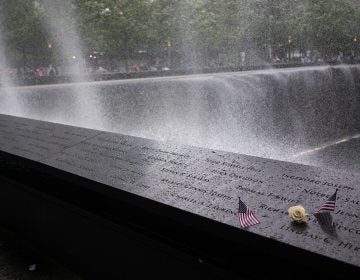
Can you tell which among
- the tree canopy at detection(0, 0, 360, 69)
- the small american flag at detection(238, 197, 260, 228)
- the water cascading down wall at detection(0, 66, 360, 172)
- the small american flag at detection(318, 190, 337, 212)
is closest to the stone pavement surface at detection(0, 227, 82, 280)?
the small american flag at detection(238, 197, 260, 228)

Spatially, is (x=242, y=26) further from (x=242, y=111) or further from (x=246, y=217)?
(x=246, y=217)

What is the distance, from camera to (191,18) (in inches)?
313

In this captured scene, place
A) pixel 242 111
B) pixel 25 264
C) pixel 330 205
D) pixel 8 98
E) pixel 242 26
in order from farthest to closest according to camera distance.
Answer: pixel 8 98, pixel 242 111, pixel 242 26, pixel 25 264, pixel 330 205

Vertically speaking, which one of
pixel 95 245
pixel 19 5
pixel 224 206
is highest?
pixel 19 5

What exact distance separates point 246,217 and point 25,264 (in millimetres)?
2092

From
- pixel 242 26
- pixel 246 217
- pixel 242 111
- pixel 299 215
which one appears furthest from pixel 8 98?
pixel 299 215

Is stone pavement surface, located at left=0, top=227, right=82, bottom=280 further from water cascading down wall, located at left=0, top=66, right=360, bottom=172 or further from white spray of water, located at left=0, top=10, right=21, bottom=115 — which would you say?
white spray of water, located at left=0, top=10, right=21, bottom=115

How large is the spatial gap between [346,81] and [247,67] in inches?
70.6

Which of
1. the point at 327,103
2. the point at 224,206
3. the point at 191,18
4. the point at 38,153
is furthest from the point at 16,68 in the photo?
the point at 224,206

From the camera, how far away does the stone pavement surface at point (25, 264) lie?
3.23m

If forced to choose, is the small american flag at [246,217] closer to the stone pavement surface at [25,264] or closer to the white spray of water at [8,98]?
the stone pavement surface at [25,264]

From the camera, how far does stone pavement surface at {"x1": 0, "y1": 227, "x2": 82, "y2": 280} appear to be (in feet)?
10.6

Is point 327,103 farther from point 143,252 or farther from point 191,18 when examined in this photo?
point 143,252

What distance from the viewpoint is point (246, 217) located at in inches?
82.0
